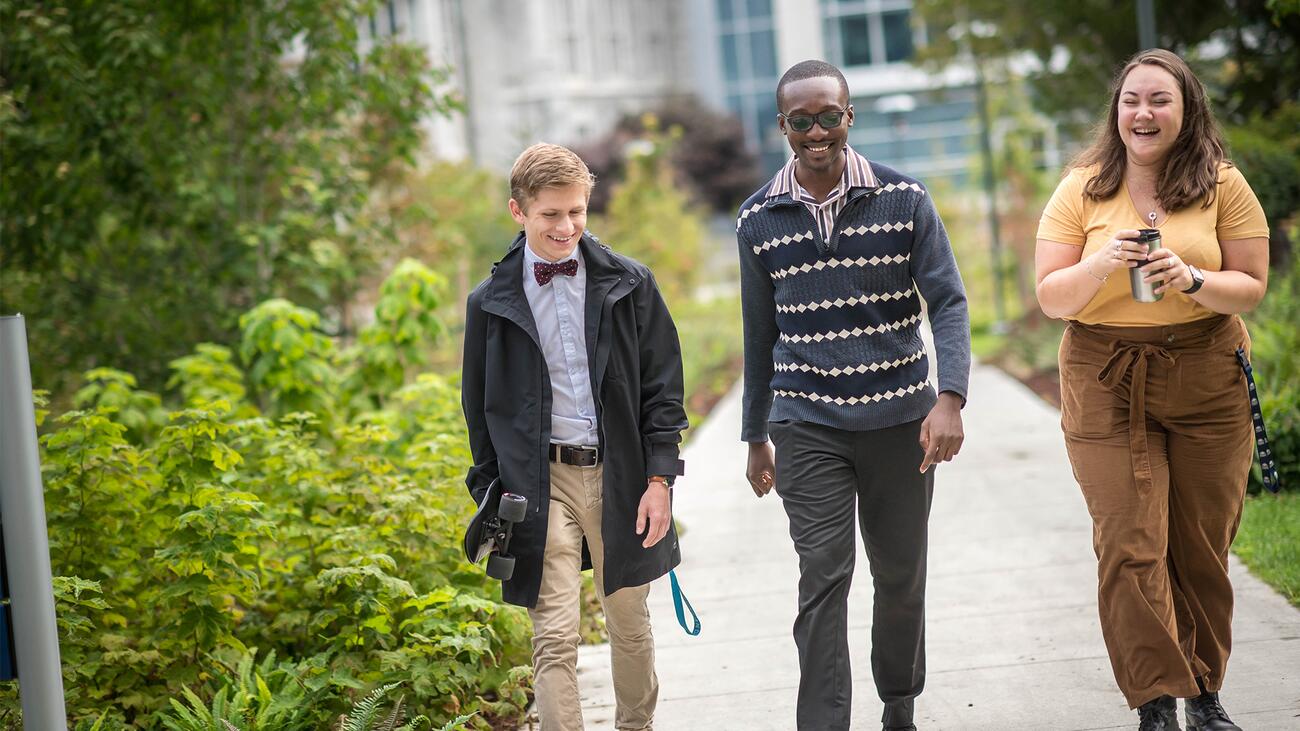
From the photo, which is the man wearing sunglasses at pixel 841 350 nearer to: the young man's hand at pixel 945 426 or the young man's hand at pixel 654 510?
the young man's hand at pixel 945 426

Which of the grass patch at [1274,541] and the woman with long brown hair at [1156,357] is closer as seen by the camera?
the woman with long brown hair at [1156,357]

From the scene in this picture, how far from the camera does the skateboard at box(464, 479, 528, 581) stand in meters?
3.89

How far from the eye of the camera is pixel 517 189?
393 centimetres

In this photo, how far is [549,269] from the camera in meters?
3.97

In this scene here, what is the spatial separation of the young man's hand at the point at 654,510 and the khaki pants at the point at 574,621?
0.05 metres

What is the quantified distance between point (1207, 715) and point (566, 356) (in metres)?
2.14

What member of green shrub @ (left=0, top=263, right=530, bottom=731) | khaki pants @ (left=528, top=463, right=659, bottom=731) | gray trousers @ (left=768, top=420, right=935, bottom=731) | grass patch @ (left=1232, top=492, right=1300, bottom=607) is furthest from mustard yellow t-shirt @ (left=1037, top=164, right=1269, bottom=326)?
green shrub @ (left=0, top=263, right=530, bottom=731)

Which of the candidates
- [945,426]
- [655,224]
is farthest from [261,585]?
[655,224]

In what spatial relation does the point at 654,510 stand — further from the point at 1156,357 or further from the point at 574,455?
the point at 1156,357

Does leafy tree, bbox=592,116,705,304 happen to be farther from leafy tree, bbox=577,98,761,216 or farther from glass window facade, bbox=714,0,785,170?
glass window facade, bbox=714,0,785,170

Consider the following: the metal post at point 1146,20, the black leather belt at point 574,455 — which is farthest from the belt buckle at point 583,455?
the metal post at point 1146,20

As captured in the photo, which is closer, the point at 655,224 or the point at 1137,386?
the point at 1137,386

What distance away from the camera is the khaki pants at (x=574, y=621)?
3.84 m

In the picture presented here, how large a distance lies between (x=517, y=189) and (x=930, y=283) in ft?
3.91
